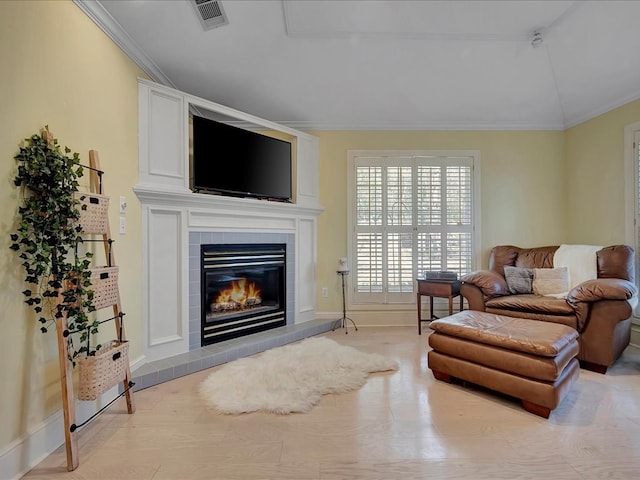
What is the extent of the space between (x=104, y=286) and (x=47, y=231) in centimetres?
47

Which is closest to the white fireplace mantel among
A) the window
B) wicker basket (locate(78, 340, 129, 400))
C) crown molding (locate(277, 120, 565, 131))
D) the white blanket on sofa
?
wicker basket (locate(78, 340, 129, 400))

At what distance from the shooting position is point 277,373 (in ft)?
8.33

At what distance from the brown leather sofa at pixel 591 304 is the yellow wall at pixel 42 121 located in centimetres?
332

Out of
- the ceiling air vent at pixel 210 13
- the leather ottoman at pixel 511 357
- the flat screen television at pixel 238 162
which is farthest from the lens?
the flat screen television at pixel 238 162

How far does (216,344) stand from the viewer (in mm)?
3094

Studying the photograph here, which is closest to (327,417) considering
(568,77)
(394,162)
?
(394,162)

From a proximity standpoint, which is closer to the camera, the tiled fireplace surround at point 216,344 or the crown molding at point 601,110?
the tiled fireplace surround at point 216,344

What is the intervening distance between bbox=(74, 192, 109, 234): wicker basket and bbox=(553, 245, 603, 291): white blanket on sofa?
4.20 metres

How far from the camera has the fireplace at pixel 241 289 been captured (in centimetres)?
313

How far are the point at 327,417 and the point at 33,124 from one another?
2353mm

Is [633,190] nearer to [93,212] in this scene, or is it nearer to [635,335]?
[635,335]

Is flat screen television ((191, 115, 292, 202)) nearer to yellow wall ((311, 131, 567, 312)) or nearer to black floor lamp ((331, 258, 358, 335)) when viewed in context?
yellow wall ((311, 131, 567, 312))

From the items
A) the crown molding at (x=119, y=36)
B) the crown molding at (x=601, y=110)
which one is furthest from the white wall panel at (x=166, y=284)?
the crown molding at (x=601, y=110)

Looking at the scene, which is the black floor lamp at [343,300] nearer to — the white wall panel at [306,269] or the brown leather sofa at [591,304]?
the white wall panel at [306,269]
